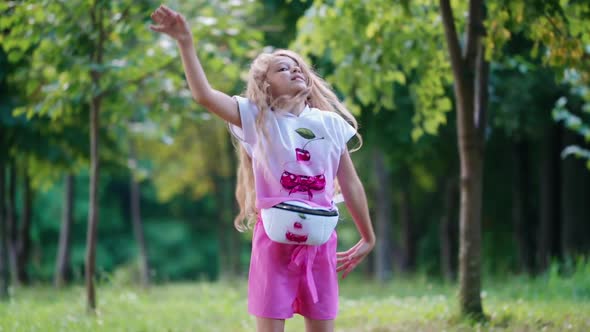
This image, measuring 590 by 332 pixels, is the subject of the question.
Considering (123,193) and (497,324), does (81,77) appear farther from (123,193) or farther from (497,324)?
(123,193)

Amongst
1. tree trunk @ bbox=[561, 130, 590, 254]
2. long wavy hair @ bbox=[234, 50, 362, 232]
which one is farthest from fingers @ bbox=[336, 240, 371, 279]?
tree trunk @ bbox=[561, 130, 590, 254]

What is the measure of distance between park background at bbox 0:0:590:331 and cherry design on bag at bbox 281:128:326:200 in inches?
77.5

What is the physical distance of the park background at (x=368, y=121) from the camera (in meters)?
6.41

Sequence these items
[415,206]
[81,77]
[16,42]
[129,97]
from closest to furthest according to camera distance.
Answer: [16,42]
[81,77]
[129,97]
[415,206]

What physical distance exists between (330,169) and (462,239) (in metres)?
3.18

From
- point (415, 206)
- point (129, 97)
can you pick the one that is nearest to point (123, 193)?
point (415, 206)

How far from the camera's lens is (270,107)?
139 inches

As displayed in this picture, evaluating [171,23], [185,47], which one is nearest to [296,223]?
[185,47]

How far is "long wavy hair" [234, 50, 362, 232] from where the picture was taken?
138 inches

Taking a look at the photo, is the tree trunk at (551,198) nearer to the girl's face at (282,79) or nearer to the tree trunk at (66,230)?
the tree trunk at (66,230)

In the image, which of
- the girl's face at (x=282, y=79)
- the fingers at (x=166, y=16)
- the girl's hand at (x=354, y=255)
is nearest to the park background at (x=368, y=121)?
the girl's hand at (x=354, y=255)

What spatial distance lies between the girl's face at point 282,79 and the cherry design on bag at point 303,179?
0.22 m

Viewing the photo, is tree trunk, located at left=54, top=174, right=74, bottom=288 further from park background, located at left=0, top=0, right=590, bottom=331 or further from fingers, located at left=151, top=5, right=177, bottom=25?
fingers, located at left=151, top=5, right=177, bottom=25

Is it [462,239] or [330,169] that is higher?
[330,169]
